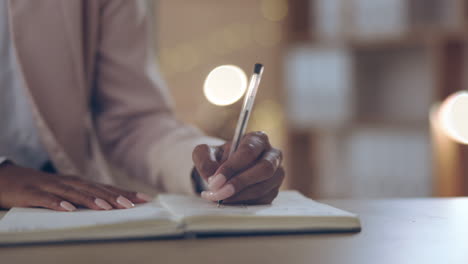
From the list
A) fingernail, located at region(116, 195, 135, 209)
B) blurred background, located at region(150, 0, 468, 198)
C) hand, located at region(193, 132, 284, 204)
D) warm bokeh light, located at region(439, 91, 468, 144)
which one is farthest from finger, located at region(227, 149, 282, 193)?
blurred background, located at region(150, 0, 468, 198)

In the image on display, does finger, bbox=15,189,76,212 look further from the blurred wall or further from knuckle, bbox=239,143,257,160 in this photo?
the blurred wall

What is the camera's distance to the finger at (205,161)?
2.35 feet

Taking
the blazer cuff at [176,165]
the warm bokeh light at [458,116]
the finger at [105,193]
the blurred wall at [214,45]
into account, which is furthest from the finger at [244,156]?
the blurred wall at [214,45]

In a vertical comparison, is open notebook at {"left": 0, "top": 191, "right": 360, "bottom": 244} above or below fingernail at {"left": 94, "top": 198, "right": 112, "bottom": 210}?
above

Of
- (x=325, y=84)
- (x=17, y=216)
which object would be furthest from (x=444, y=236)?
(x=325, y=84)

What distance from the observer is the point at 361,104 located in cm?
297

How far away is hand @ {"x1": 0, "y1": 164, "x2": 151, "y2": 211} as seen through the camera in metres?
0.68

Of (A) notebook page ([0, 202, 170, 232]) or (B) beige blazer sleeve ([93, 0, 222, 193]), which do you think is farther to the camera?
(B) beige blazer sleeve ([93, 0, 222, 193])

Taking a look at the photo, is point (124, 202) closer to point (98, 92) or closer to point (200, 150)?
point (200, 150)

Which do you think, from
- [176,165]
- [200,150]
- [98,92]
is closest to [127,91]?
[98,92]

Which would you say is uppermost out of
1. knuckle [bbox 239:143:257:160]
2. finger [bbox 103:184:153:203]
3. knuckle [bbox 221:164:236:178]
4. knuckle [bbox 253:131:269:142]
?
knuckle [bbox 253:131:269:142]

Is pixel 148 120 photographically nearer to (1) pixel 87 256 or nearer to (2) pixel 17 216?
(2) pixel 17 216

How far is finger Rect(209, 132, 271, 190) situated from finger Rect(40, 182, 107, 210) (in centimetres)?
13

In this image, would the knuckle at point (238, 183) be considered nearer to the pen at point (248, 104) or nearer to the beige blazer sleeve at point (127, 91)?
the pen at point (248, 104)
